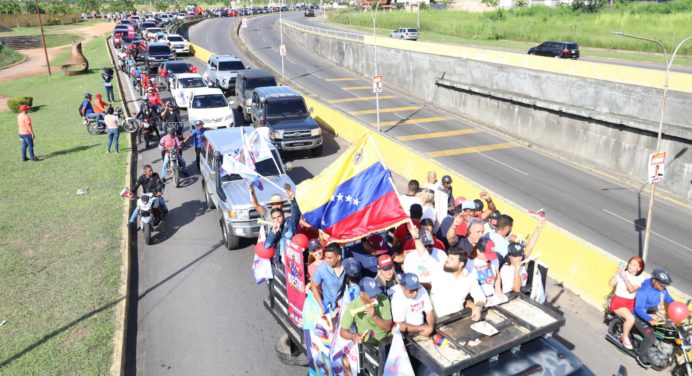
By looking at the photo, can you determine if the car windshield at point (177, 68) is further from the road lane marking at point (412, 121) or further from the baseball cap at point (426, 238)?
the baseball cap at point (426, 238)

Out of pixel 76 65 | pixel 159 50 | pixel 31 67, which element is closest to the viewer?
pixel 159 50

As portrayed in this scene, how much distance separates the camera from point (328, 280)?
6508 mm

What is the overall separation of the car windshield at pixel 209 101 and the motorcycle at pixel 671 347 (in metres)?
16.7

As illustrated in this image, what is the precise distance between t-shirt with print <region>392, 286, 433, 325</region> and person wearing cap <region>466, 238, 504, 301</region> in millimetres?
1041

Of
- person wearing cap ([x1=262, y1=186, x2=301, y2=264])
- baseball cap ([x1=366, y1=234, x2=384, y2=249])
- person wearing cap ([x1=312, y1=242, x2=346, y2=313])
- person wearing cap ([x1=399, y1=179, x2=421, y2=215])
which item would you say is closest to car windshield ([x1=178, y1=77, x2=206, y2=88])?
person wearing cap ([x1=399, y1=179, x2=421, y2=215])

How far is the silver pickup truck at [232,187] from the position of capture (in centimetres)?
1108

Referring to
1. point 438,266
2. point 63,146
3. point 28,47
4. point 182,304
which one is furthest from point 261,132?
point 28,47

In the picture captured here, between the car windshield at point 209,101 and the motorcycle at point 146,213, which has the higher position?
the car windshield at point 209,101

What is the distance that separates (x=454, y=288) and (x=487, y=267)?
1.03m

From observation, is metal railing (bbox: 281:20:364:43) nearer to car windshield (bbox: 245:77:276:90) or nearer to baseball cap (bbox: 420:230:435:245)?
car windshield (bbox: 245:77:276:90)

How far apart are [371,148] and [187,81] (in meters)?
19.6

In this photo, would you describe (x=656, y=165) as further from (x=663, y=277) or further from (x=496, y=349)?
(x=496, y=349)

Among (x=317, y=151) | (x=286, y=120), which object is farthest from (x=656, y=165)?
(x=286, y=120)

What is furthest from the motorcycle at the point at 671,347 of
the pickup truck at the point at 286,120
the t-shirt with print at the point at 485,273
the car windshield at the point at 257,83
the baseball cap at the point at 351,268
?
the car windshield at the point at 257,83
